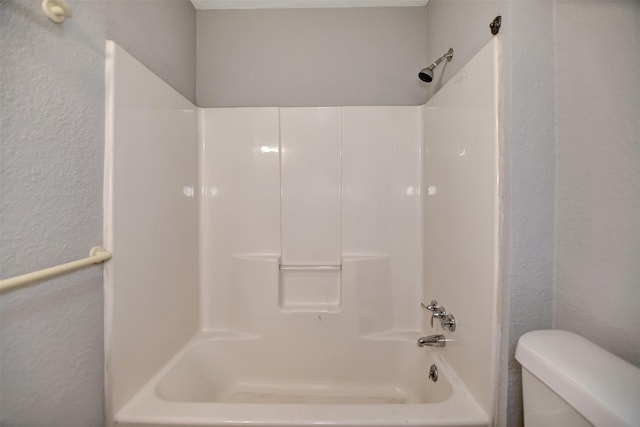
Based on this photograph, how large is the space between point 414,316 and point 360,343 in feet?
1.14

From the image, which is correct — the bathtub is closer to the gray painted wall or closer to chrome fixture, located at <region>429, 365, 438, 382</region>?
chrome fixture, located at <region>429, 365, 438, 382</region>

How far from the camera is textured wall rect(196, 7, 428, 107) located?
1.45 meters

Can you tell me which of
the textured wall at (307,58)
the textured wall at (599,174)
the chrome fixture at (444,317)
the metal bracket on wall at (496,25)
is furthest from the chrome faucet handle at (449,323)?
the textured wall at (307,58)

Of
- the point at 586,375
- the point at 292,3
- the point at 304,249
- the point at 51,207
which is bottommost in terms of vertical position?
the point at 586,375

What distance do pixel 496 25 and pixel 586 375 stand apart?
0.95 metres

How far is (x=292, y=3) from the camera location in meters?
1.42

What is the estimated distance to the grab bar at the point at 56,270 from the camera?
0.50 meters

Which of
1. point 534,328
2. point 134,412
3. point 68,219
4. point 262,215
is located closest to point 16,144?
point 68,219

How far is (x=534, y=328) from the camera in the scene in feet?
2.41

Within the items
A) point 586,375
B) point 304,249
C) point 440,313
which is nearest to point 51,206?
point 304,249

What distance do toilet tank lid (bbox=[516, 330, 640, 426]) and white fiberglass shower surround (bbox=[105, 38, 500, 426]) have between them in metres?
0.37

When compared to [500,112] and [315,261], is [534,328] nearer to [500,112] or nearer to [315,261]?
[500,112]

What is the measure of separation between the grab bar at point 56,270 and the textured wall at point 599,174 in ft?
4.41

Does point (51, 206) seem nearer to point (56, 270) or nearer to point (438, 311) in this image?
point (56, 270)
